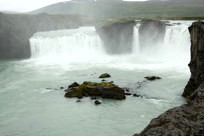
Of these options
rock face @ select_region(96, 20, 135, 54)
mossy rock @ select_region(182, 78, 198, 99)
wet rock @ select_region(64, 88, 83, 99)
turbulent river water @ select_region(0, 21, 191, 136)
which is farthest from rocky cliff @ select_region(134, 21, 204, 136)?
rock face @ select_region(96, 20, 135, 54)

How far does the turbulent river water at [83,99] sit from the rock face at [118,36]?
3568mm

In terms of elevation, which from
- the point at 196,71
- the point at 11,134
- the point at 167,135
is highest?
the point at 167,135

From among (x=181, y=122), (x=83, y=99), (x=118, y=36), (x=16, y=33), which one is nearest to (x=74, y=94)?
(x=83, y=99)

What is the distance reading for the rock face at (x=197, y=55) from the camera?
25.0m

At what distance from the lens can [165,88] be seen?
3050 centimetres

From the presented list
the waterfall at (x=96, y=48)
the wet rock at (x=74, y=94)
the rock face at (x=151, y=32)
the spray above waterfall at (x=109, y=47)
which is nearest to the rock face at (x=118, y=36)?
the spray above waterfall at (x=109, y=47)

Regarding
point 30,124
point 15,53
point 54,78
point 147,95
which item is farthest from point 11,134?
point 15,53

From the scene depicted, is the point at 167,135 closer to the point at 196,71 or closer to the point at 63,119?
the point at 63,119

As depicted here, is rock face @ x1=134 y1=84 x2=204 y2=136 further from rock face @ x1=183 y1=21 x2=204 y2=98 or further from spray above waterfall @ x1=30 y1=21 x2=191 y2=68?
spray above waterfall @ x1=30 y1=21 x2=191 y2=68

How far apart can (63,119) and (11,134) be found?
15.0ft

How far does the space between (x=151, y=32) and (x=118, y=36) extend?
7.69 metres

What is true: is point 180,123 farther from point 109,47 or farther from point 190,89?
point 109,47

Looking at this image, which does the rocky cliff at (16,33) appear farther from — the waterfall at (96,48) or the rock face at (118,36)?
the rock face at (118,36)

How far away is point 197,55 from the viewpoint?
25688mm
